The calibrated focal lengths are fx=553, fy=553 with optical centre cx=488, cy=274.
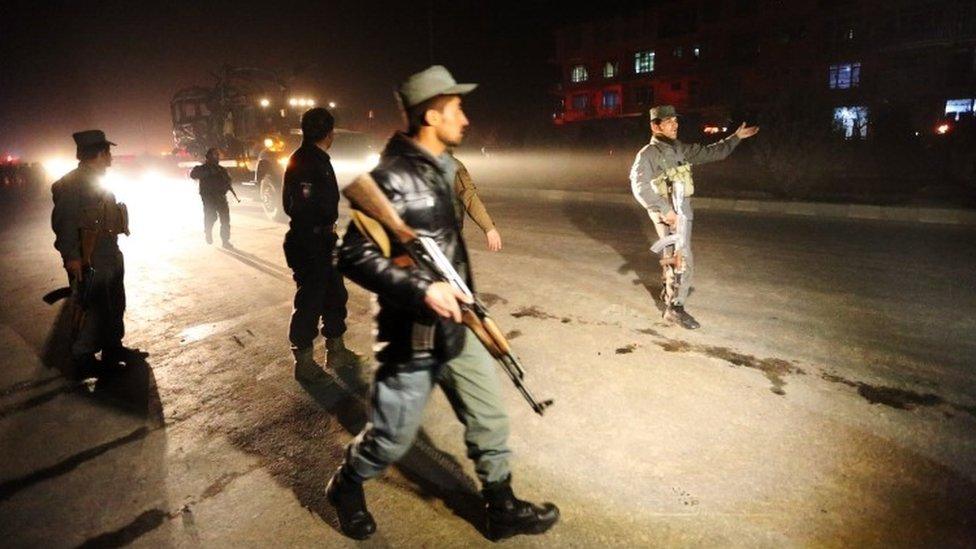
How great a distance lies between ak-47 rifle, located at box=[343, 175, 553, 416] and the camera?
1980 millimetres

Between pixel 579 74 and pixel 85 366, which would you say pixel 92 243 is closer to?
pixel 85 366

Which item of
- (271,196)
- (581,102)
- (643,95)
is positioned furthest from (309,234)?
(581,102)

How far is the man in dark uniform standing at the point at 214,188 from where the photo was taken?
9312 millimetres

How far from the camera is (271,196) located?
39.8 ft

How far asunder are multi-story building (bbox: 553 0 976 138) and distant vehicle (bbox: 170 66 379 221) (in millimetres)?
15227

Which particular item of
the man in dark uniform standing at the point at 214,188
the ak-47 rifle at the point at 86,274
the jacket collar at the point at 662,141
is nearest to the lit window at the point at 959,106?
the jacket collar at the point at 662,141

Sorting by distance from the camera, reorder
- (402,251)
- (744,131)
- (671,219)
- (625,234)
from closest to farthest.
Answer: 1. (402,251)
2. (671,219)
3. (744,131)
4. (625,234)

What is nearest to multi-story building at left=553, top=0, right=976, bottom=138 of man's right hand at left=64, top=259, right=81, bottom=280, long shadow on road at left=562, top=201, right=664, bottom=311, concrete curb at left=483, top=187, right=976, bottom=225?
concrete curb at left=483, top=187, right=976, bottom=225

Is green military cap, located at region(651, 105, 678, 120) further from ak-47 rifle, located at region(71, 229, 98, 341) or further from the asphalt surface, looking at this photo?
ak-47 rifle, located at region(71, 229, 98, 341)

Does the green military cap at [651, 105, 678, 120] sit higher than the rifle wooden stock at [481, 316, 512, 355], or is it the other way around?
the green military cap at [651, 105, 678, 120]

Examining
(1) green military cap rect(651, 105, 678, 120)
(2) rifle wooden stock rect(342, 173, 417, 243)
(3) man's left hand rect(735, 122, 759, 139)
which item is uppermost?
(1) green military cap rect(651, 105, 678, 120)

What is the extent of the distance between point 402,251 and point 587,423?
1.84m

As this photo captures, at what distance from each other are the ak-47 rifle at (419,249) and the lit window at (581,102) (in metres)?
52.4

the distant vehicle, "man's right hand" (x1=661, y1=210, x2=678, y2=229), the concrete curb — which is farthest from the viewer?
the distant vehicle
